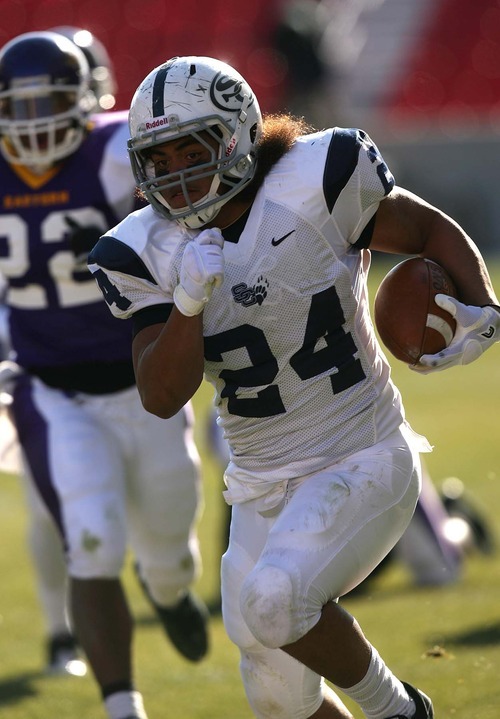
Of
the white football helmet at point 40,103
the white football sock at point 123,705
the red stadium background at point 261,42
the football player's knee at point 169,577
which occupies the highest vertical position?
the white football helmet at point 40,103

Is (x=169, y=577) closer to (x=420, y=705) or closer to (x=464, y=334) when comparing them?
(x=420, y=705)

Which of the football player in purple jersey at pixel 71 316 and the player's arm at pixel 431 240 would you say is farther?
the football player in purple jersey at pixel 71 316

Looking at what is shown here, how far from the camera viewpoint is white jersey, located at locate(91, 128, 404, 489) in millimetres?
3062

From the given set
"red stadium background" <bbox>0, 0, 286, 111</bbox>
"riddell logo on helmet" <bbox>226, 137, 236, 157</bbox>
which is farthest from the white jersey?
"red stadium background" <bbox>0, 0, 286, 111</bbox>

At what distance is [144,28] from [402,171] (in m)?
4.80

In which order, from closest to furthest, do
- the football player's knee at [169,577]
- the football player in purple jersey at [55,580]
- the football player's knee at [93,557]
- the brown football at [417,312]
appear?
the brown football at [417,312] → the football player's knee at [93,557] → the football player's knee at [169,577] → the football player in purple jersey at [55,580]

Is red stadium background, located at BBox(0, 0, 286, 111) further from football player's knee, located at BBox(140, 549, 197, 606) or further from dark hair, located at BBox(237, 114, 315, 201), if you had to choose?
dark hair, located at BBox(237, 114, 315, 201)

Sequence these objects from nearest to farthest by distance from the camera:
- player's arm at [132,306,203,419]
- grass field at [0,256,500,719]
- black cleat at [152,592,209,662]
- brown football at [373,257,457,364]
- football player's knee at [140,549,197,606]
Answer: player's arm at [132,306,203,419] → brown football at [373,257,457,364] → grass field at [0,256,500,719] → football player's knee at [140,549,197,606] → black cleat at [152,592,209,662]

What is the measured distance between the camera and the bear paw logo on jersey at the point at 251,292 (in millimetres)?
3045

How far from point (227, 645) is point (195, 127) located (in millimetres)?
3061

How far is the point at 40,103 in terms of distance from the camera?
4504 mm

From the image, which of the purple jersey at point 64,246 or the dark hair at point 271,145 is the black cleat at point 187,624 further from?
the dark hair at point 271,145

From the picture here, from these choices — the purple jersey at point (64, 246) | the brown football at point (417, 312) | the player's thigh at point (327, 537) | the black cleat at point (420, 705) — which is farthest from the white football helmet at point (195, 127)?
the purple jersey at point (64, 246)

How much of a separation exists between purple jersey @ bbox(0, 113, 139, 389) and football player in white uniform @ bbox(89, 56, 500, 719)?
1369 mm
